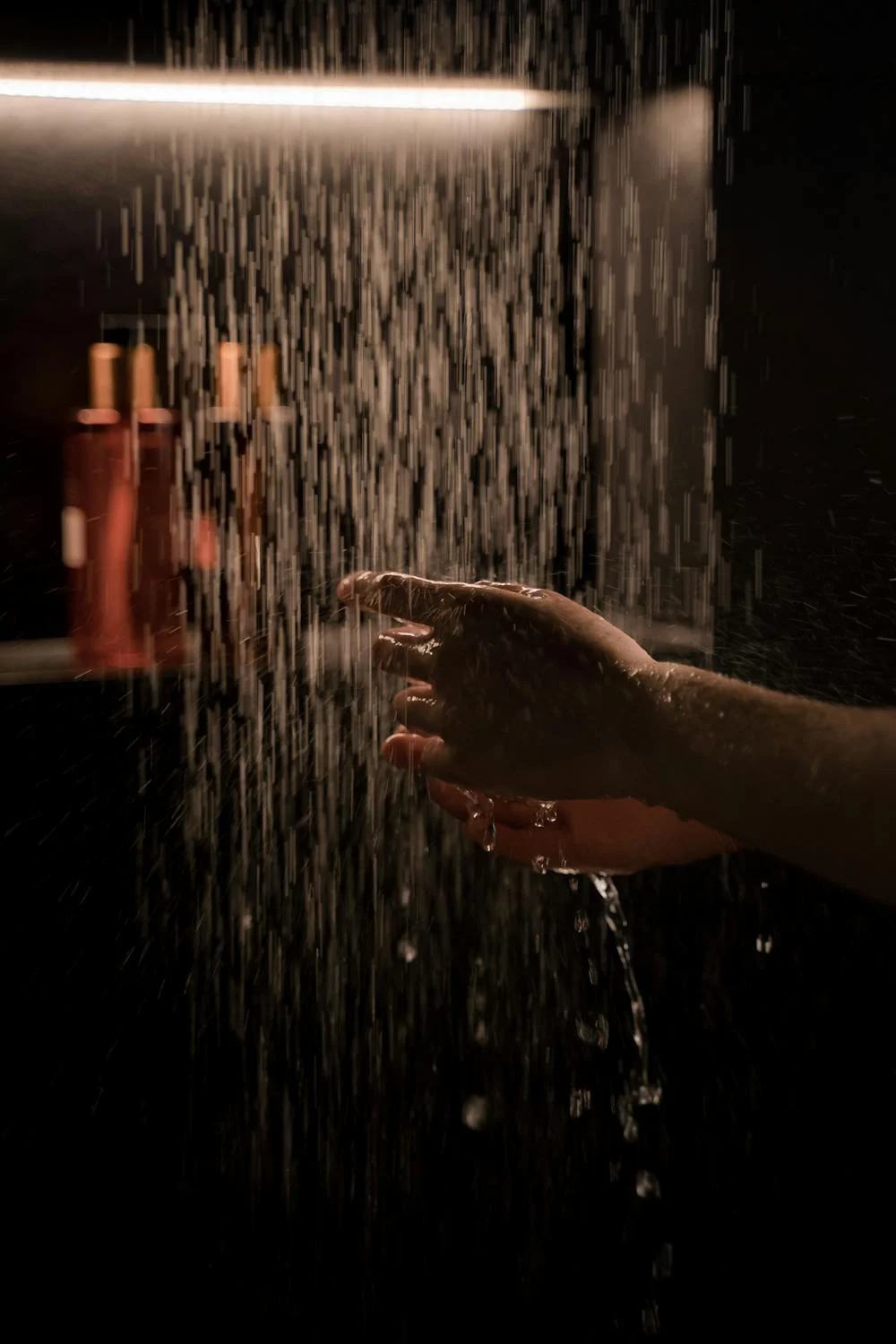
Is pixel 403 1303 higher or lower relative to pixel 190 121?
lower

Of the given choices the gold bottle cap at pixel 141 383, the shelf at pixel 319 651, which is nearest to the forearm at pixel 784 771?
the shelf at pixel 319 651

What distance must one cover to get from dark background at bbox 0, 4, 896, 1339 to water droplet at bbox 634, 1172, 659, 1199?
0.04ft

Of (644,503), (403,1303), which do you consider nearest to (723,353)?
(644,503)

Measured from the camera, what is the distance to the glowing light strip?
2.39 feet

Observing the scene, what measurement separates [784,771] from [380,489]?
0.44m

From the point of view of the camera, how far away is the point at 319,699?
2.64ft

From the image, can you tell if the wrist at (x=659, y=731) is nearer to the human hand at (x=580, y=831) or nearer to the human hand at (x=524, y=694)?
the human hand at (x=524, y=694)

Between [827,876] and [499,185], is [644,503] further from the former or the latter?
[827,876]

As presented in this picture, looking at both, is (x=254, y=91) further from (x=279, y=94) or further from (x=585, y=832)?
(x=585, y=832)

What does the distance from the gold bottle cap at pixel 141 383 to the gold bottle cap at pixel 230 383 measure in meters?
0.05

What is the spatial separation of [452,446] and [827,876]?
1.53ft

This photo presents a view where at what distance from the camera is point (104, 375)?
2.35 ft

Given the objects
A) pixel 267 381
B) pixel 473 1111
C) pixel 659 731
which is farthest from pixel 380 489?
pixel 473 1111

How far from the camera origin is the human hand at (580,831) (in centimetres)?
66
